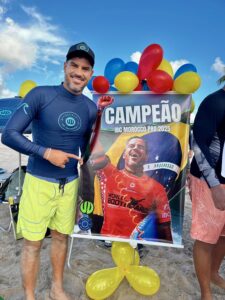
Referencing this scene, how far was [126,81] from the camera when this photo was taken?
2.30 meters

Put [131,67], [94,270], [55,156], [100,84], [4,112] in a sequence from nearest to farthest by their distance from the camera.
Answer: [55,156] → [100,84] → [131,67] → [94,270] → [4,112]

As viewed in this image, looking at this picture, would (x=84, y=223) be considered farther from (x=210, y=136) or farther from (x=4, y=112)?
(x=4, y=112)

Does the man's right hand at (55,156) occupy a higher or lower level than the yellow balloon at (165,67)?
lower

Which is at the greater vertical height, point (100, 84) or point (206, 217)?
point (100, 84)

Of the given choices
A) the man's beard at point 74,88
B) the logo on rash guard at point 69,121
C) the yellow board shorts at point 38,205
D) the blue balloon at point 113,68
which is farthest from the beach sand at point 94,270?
the blue balloon at point 113,68

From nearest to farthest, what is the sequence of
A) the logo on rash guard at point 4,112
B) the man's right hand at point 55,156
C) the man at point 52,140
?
the man's right hand at point 55,156
the man at point 52,140
the logo on rash guard at point 4,112

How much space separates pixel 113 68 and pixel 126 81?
0.33 metres

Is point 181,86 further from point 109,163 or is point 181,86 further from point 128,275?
point 128,275

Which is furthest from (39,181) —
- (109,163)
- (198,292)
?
(198,292)

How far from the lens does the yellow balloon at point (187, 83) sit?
2201 millimetres

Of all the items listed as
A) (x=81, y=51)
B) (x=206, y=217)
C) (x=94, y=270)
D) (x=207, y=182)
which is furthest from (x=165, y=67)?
(x=94, y=270)

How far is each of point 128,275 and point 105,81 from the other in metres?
1.77

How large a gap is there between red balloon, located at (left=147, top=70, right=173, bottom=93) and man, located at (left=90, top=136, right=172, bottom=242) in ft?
1.50

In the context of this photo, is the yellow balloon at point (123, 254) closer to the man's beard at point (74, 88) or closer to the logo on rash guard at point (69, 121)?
the logo on rash guard at point (69, 121)
